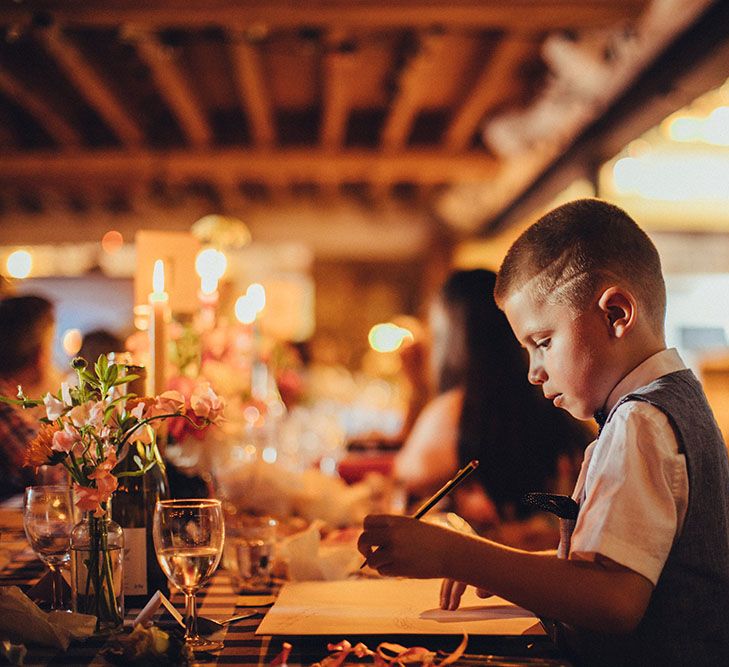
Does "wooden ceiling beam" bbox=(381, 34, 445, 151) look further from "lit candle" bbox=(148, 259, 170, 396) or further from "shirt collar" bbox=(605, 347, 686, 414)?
"shirt collar" bbox=(605, 347, 686, 414)

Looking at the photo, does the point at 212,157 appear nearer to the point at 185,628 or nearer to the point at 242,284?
the point at 242,284

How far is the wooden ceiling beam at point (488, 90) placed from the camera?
4040mm

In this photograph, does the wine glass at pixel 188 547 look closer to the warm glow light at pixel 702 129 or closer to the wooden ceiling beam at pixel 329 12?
the wooden ceiling beam at pixel 329 12

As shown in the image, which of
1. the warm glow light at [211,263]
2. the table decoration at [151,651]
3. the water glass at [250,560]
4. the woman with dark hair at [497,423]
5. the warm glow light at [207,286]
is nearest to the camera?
the table decoration at [151,651]

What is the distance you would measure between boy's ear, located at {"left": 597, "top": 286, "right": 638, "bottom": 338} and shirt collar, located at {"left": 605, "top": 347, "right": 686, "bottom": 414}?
5 centimetres

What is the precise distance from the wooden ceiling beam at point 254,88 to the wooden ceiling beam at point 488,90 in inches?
48.5

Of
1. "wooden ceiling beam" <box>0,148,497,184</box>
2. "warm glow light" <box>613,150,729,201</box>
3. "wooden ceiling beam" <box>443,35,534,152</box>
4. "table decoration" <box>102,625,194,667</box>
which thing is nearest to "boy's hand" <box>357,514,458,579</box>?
"table decoration" <box>102,625,194,667</box>

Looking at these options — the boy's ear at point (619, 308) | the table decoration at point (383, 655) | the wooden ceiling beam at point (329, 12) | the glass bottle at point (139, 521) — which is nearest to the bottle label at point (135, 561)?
the glass bottle at point (139, 521)

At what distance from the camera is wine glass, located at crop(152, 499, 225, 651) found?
1.04m

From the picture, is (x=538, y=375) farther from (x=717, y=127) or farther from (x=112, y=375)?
(x=717, y=127)

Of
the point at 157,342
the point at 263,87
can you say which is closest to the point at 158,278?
the point at 157,342

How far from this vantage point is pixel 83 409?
3.37ft

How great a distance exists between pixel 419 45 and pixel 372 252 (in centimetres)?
496

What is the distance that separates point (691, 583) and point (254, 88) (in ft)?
13.3
